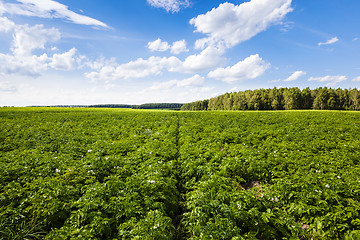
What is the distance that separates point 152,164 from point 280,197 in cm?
623

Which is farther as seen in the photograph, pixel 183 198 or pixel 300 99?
pixel 300 99

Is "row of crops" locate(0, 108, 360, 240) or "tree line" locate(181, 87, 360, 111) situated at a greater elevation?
"tree line" locate(181, 87, 360, 111)

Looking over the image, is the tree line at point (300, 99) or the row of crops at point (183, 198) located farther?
the tree line at point (300, 99)

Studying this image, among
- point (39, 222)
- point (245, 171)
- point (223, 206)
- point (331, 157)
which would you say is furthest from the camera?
point (331, 157)

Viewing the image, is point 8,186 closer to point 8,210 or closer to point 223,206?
point 8,210

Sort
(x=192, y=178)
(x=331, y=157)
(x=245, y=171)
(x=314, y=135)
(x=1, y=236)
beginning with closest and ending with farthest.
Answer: (x=1, y=236) < (x=192, y=178) < (x=245, y=171) < (x=331, y=157) < (x=314, y=135)

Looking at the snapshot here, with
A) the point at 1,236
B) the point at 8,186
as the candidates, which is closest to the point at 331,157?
the point at 1,236

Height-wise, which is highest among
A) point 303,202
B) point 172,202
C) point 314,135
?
point 314,135

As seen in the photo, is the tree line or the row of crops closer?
the row of crops

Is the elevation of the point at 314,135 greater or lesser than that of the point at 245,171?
greater

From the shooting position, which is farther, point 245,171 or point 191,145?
point 191,145

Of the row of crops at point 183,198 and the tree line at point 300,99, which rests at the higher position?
the tree line at point 300,99

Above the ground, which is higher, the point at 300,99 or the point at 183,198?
the point at 300,99

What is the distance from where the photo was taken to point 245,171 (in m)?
8.42
